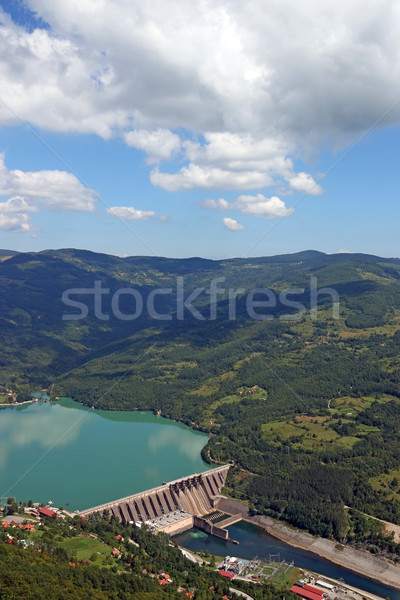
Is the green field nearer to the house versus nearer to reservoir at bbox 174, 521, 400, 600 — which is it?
the house

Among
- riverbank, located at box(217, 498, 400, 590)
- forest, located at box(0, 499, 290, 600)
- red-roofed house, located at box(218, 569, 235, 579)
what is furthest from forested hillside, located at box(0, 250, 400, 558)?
forest, located at box(0, 499, 290, 600)

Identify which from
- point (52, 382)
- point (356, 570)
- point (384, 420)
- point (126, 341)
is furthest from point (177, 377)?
point (356, 570)

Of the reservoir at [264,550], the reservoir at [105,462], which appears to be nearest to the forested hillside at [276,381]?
the reservoir at [264,550]

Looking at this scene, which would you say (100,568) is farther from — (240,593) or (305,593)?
(305,593)

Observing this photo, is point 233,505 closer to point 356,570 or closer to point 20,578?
point 356,570

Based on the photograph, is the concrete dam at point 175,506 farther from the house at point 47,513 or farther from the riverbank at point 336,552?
the riverbank at point 336,552

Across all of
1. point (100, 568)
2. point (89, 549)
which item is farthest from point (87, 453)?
point (100, 568)
